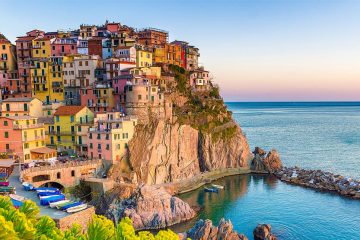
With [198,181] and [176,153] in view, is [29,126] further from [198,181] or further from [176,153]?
[198,181]

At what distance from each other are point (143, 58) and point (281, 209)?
136 ft

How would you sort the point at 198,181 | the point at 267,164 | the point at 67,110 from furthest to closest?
1. the point at 267,164
2. the point at 198,181
3. the point at 67,110

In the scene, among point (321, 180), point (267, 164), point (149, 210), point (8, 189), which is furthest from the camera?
point (267, 164)

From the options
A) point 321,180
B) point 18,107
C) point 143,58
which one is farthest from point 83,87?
point 321,180

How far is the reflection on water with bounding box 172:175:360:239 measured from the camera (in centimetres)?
4353

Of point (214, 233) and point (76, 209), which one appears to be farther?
point (214, 233)

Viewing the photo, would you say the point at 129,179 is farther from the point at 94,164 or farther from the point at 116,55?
the point at 116,55

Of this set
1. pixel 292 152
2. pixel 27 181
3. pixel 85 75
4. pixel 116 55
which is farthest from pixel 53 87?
→ pixel 292 152

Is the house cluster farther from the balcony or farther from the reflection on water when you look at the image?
the reflection on water

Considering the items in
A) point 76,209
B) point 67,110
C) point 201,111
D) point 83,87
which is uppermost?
point 83,87

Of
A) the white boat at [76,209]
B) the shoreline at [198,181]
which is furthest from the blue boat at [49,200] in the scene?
the shoreline at [198,181]

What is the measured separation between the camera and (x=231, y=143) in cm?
7444

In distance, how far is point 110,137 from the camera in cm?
5409

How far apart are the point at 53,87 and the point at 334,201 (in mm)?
56269
